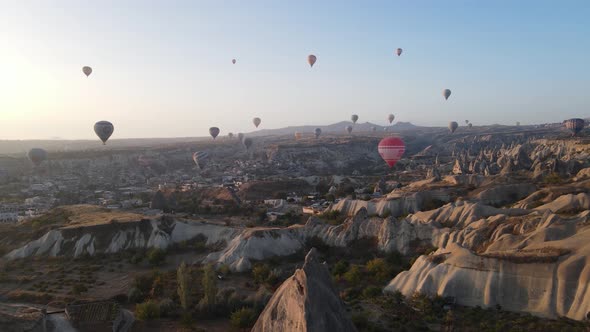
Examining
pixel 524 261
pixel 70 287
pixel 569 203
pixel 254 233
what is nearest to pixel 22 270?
pixel 70 287

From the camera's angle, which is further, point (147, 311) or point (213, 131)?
point (213, 131)

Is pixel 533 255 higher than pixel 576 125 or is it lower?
lower

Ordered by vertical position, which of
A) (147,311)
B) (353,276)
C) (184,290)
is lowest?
(353,276)

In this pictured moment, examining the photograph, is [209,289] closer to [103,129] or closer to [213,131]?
[103,129]

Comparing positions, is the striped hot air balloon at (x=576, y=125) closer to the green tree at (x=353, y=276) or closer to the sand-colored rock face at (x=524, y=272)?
the sand-colored rock face at (x=524, y=272)

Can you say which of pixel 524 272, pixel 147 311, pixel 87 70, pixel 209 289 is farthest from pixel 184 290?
pixel 87 70

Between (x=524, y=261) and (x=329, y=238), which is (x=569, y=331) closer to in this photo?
(x=524, y=261)

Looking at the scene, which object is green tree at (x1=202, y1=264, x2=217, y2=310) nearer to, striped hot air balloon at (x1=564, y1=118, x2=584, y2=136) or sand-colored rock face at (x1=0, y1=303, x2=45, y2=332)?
sand-colored rock face at (x1=0, y1=303, x2=45, y2=332)

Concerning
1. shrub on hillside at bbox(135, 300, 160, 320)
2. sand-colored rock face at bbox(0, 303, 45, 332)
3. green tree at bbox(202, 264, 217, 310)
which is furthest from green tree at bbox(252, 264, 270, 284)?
sand-colored rock face at bbox(0, 303, 45, 332)

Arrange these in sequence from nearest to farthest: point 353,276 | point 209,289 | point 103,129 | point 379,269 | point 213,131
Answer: point 209,289 → point 353,276 → point 379,269 → point 103,129 → point 213,131
